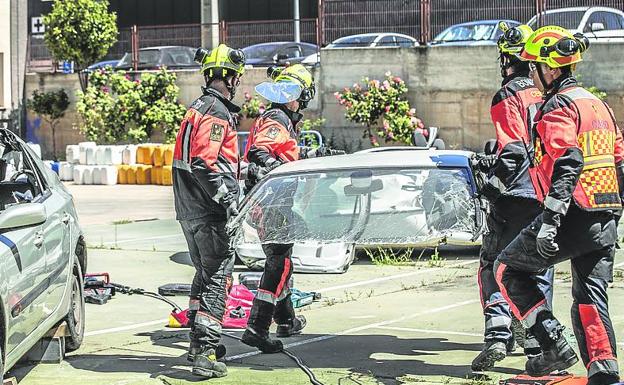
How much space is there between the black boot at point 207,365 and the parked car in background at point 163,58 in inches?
887

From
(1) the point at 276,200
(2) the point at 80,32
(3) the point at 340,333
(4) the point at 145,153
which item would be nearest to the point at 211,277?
(1) the point at 276,200

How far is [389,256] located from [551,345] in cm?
604

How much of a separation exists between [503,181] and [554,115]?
1.20 metres

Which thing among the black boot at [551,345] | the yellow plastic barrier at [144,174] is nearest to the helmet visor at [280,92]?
the black boot at [551,345]

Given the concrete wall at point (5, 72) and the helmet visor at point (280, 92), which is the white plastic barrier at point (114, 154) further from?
the helmet visor at point (280, 92)

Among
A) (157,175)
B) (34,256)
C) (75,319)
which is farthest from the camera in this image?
(157,175)

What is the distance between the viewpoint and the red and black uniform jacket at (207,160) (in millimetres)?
7219

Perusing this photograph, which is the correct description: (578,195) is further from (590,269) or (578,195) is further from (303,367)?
(303,367)

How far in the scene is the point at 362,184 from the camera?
27.2 ft

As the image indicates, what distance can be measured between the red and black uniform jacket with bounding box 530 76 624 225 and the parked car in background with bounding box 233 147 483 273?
1.14 meters

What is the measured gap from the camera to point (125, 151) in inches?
1053

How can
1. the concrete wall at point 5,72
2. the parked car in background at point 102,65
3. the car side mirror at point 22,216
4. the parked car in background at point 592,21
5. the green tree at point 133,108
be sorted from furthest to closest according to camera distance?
the concrete wall at point 5,72 < the parked car in background at point 102,65 < the green tree at point 133,108 < the parked car in background at point 592,21 < the car side mirror at point 22,216

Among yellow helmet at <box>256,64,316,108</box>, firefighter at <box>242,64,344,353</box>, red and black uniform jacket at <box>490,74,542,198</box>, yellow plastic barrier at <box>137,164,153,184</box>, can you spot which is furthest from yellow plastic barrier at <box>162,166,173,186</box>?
red and black uniform jacket at <box>490,74,542,198</box>

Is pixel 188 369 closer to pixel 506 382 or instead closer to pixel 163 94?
pixel 506 382
